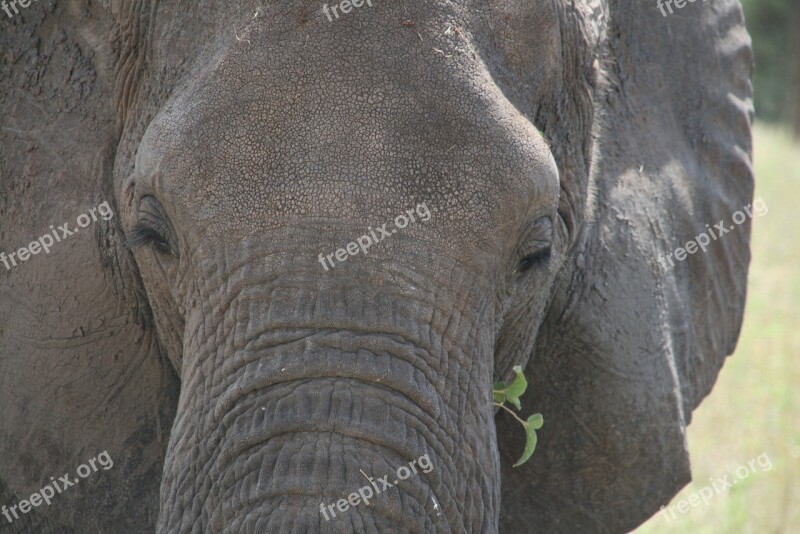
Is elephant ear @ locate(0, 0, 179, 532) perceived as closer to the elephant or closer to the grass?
the elephant

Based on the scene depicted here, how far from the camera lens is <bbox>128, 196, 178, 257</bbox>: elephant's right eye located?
111 inches

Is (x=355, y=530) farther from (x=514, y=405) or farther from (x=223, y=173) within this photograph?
(x=514, y=405)

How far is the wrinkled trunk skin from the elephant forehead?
0.46 ft

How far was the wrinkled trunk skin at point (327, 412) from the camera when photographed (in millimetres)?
2496

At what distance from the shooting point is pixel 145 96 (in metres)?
2.99

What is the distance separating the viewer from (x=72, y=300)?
124 inches

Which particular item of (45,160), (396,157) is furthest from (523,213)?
(45,160)

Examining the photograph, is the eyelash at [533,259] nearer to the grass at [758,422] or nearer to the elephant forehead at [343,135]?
the elephant forehead at [343,135]
